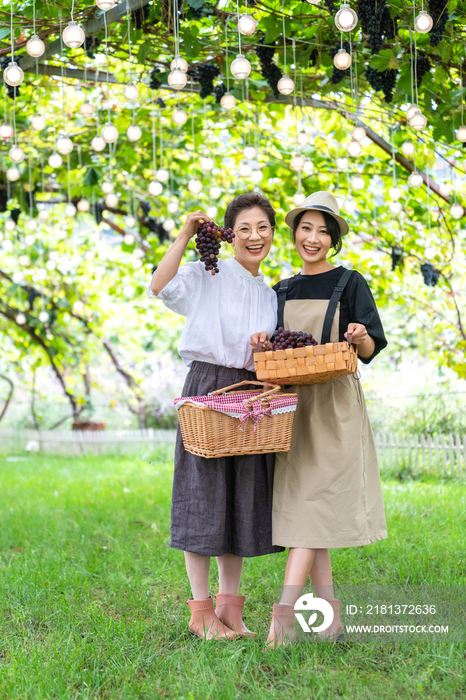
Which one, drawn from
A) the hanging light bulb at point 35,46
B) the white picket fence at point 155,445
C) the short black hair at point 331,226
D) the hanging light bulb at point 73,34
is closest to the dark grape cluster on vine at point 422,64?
the short black hair at point 331,226

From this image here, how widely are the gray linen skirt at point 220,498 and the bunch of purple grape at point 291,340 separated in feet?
1.03

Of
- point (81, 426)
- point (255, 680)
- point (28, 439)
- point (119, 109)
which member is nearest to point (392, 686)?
point (255, 680)

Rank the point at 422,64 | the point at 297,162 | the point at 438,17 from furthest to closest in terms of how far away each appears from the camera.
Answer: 1. the point at 297,162
2. the point at 422,64
3. the point at 438,17

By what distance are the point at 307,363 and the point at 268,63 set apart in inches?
97.9

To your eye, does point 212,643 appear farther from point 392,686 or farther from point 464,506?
point 464,506

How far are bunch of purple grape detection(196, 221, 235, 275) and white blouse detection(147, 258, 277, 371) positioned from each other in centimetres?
12

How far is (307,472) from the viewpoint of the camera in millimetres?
2492

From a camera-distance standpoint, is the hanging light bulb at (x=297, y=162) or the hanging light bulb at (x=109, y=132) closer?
the hanging light bulb at (x=109, y=132)

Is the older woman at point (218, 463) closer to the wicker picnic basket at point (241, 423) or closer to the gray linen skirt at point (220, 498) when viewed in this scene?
the gray linen skirt at point (220, 498)

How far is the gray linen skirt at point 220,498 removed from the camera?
8.36ft

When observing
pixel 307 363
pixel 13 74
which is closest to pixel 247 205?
pixel 307 363

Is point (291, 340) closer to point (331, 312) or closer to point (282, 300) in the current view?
point (331, 312)

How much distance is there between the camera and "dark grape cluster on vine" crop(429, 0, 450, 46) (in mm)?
3139

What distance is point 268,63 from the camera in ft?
13.1
